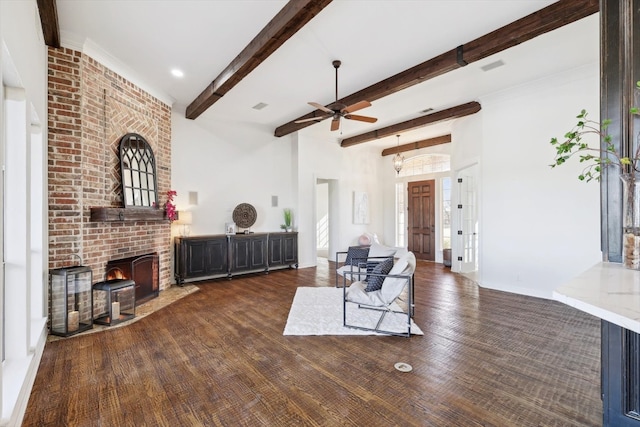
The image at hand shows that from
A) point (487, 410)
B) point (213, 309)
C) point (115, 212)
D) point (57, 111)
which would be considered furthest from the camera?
point (213, 309)

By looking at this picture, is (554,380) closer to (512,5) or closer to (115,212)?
(512,5)

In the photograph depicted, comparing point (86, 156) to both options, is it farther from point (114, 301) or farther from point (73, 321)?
point (73, 321)

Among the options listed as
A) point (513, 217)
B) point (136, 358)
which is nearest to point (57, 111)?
point (136, 358)

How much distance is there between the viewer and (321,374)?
8.18 feet

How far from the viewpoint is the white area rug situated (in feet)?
11.1

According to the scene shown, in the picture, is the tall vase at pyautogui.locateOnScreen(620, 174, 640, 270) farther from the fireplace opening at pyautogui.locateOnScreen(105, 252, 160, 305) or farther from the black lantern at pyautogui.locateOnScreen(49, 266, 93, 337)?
the fireplace opening at pyautogui.locateOnScreen(105, 252, 160, 305)

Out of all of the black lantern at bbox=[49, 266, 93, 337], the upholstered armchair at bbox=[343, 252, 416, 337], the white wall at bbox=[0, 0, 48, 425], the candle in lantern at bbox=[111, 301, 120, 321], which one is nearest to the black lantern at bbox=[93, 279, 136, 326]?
the candle in lantern at bbox=[111, 301, 120, 321]

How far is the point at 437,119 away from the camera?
20.1ft

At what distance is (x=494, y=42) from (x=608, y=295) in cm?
324

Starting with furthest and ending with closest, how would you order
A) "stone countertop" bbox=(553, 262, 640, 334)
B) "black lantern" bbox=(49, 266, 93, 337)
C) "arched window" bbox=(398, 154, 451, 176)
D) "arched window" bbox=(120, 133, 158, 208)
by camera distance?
"arched window" bbox=(398, 154, 451, 176), "arched window" bbox=(120, 133, 158, 208), "black lantern" bbox=(49, 266, 93, 337), "stone countertop" bbox=(553, 262, 640, 334)

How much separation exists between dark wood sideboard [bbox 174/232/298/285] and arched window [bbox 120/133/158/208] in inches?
43.3

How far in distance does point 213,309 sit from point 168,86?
11.5ft

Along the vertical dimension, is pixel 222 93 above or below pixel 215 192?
above

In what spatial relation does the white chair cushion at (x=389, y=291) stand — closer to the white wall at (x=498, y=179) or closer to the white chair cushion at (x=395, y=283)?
the white chair cushion at (x=395, y=283)
